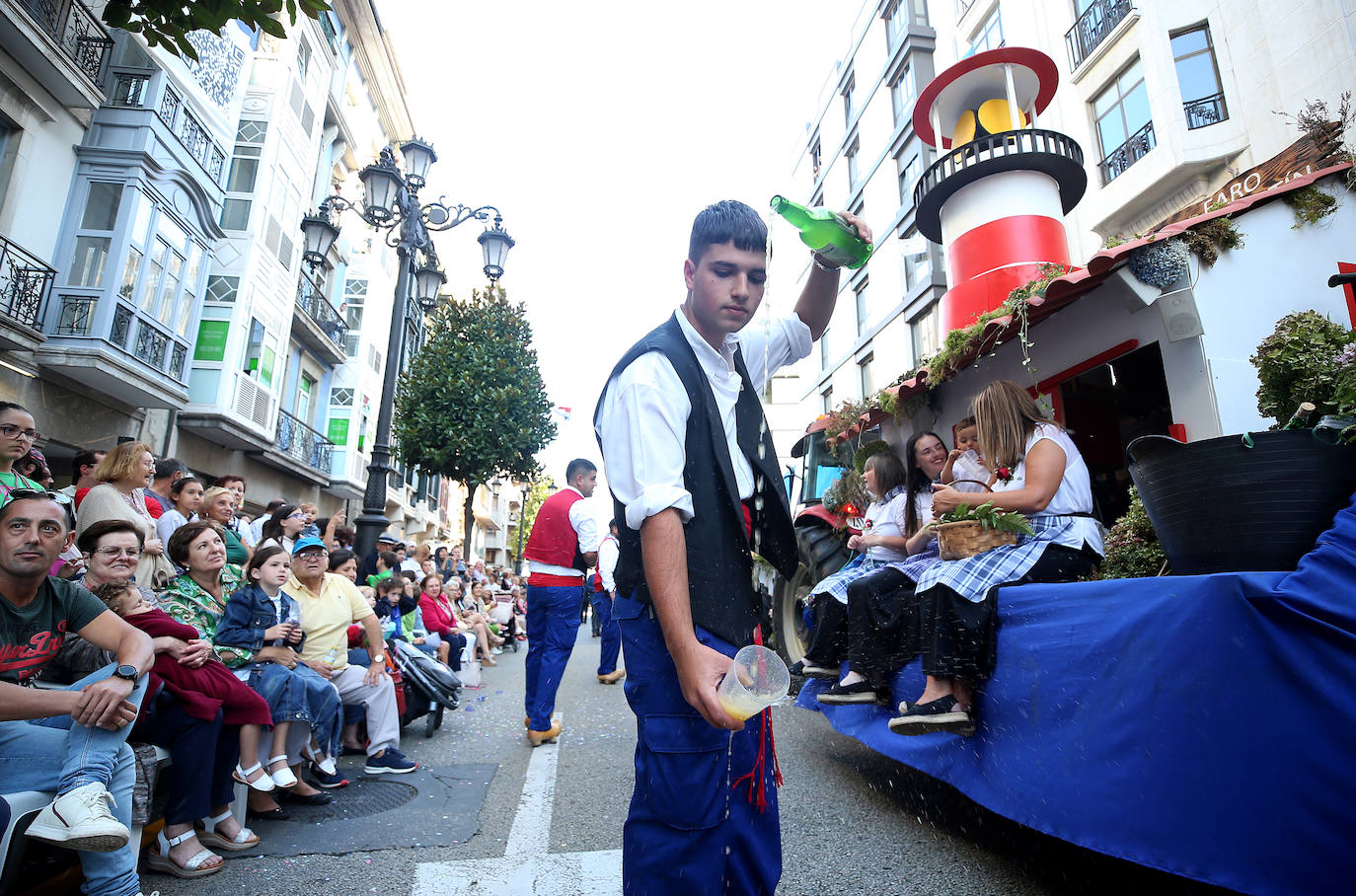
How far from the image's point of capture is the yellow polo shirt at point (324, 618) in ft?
15.7

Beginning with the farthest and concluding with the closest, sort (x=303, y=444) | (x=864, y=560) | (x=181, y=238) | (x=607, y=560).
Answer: (x=303, y=444) < (x=181, y=238) < (x=607, y=560) < (x=864, y=560)

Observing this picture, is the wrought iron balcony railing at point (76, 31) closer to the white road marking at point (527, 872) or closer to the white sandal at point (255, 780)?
the white sandal at point (255, 780)

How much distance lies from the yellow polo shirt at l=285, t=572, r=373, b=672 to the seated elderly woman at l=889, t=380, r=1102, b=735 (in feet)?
12.1

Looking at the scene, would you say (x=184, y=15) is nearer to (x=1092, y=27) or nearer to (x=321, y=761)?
(x=321, y=761)

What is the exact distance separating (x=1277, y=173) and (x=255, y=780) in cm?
743

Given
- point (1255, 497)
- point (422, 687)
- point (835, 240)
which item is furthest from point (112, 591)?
point (1255, 497)

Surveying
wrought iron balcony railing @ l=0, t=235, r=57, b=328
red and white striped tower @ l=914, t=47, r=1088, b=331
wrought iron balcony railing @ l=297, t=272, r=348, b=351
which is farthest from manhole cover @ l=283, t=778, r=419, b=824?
wrought iron balcony railing @ l=297, t=272, r=348, b=351

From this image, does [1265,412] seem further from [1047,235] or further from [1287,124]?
[1287,124]

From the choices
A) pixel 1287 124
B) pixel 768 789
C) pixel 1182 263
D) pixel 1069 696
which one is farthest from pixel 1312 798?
pixel 1287 124

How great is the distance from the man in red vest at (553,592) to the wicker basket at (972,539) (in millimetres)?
3077

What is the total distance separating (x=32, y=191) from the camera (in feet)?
40.1

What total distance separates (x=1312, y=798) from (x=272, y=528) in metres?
6.86

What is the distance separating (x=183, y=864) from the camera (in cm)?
289

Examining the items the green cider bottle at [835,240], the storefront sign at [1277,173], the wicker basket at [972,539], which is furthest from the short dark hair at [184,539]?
the storefront sign at [1277,173]
